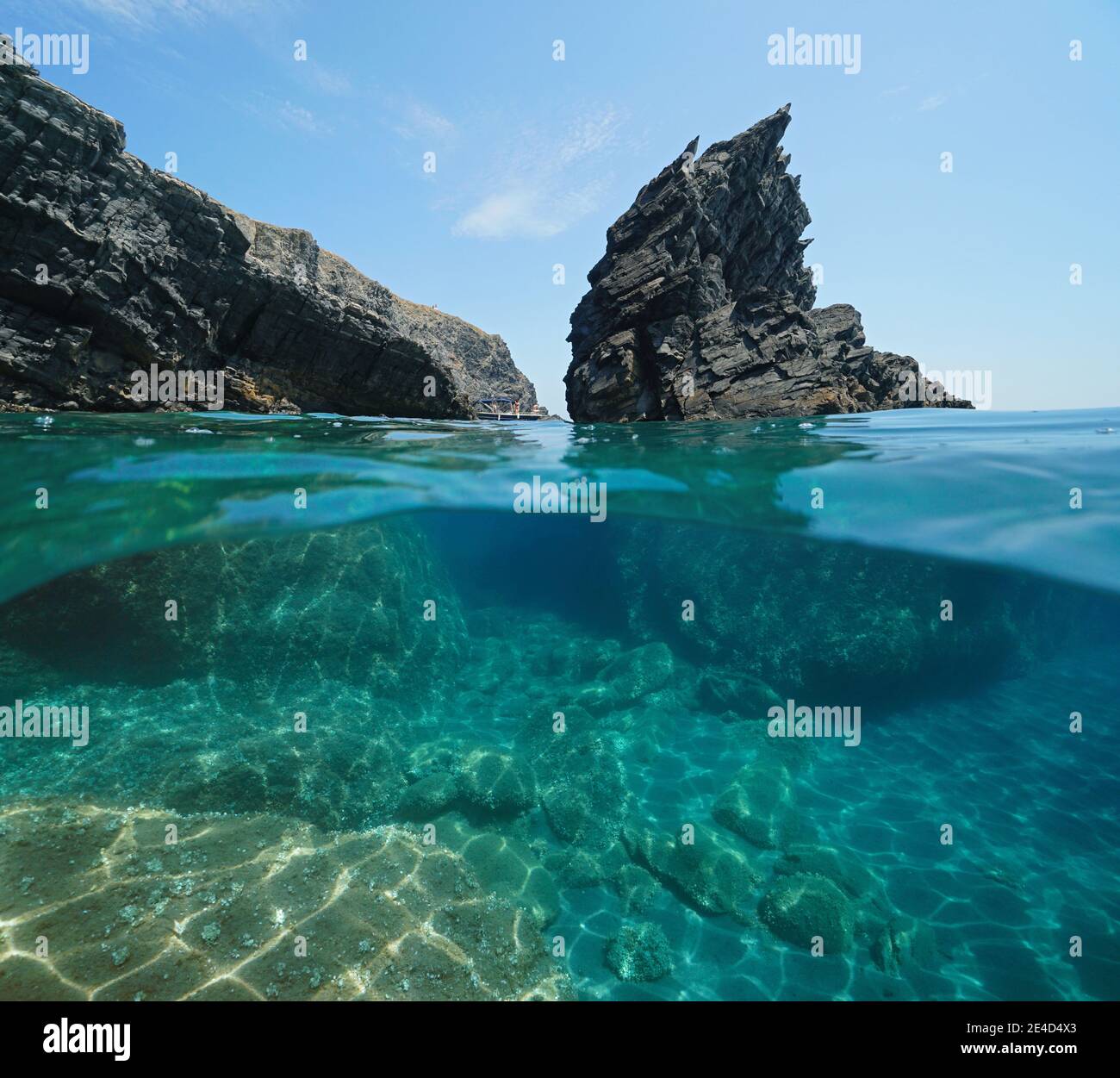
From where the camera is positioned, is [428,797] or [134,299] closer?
[428,797]

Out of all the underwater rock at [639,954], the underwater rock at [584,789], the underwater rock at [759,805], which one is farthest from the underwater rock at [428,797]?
the underwater rock at [759,805]

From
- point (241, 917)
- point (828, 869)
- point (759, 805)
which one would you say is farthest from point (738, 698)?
point (241, 917)

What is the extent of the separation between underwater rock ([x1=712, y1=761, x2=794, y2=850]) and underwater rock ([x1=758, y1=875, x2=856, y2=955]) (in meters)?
1.17

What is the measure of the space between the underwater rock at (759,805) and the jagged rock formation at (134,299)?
65.1ft

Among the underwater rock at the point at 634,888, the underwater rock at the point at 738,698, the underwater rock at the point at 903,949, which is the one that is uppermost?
the underwater rock at the point at 738,698

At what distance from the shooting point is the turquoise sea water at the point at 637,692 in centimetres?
768

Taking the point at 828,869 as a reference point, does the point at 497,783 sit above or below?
above

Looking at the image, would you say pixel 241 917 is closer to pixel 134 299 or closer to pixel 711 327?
pixel 134 299

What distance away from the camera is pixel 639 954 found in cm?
688

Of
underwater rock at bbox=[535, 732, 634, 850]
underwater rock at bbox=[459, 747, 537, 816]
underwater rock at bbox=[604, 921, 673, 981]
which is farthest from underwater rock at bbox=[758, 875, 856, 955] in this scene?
A: underwater rock at bbox=[459, 747, 537, 816]

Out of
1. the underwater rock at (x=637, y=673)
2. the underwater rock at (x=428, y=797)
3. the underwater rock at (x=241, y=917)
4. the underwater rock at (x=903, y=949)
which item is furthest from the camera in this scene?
the underwater rock at (x=637, y=673)

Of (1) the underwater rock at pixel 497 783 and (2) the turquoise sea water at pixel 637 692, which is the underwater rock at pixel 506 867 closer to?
(2) the turquoise sea water at pixel 637 692

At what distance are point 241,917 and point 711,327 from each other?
88.8ft

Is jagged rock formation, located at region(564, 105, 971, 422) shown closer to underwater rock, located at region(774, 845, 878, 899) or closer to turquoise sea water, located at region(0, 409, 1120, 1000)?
turquoise sea water, located at region(0, 409, 1120, 1000)
